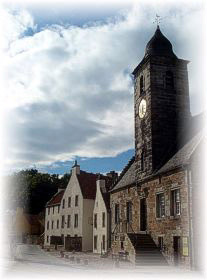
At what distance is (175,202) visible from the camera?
1019 inches

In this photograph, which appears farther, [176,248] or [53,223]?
[53,223]

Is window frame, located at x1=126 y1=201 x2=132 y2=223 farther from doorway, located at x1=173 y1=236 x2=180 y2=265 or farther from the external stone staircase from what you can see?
doorway, located at x1=173 y1=236 x2=180 y2=265

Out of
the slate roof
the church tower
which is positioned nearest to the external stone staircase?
the slate roof

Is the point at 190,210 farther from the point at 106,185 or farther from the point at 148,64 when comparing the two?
the point at 106,185

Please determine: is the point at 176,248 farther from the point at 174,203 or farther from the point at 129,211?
the point at 129,211

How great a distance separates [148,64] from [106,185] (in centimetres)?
1695

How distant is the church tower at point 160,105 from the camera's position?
30663 mm

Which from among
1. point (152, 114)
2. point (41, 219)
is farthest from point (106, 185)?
point (41, 219)

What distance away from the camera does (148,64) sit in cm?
3197

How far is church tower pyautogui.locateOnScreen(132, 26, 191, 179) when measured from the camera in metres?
30.7

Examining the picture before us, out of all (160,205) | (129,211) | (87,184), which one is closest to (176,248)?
(160,205)

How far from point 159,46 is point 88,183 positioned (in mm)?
21848

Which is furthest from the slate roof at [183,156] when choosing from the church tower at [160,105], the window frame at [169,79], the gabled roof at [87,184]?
the gabled roof at [87,184]

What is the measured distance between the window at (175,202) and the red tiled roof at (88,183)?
1969cm
